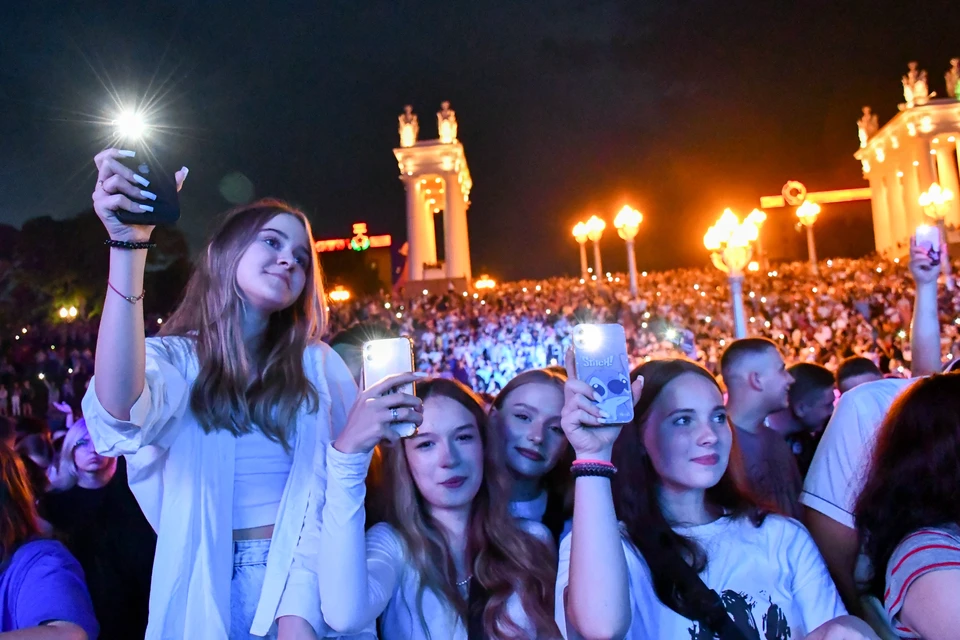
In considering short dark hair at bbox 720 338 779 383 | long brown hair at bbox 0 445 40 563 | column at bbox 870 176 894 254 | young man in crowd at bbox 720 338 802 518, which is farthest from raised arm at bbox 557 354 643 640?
column at bbox 870 176 894 254

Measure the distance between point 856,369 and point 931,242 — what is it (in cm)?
240

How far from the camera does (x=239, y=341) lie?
8.66 ft

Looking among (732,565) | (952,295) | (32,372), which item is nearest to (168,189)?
(732,565)

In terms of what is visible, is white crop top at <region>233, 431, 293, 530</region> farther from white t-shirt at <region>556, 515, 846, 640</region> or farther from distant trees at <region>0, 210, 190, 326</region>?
distant trees at <region>0, 210, 190, 326</region>

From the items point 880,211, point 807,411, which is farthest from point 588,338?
point 880,211

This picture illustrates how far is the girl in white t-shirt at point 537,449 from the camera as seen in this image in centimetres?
305

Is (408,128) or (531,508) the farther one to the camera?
(408,128)

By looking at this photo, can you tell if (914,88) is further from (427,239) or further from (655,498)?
(655,498)

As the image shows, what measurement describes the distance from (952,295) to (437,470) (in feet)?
63.5

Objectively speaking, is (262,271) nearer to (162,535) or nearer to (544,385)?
(162,535)

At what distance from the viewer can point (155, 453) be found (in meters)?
2.44

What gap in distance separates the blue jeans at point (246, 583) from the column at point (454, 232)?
4142 cm

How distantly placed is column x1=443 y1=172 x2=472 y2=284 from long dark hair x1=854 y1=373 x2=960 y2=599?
41606 millimetres

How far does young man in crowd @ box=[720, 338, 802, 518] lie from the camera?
14.7 feet
